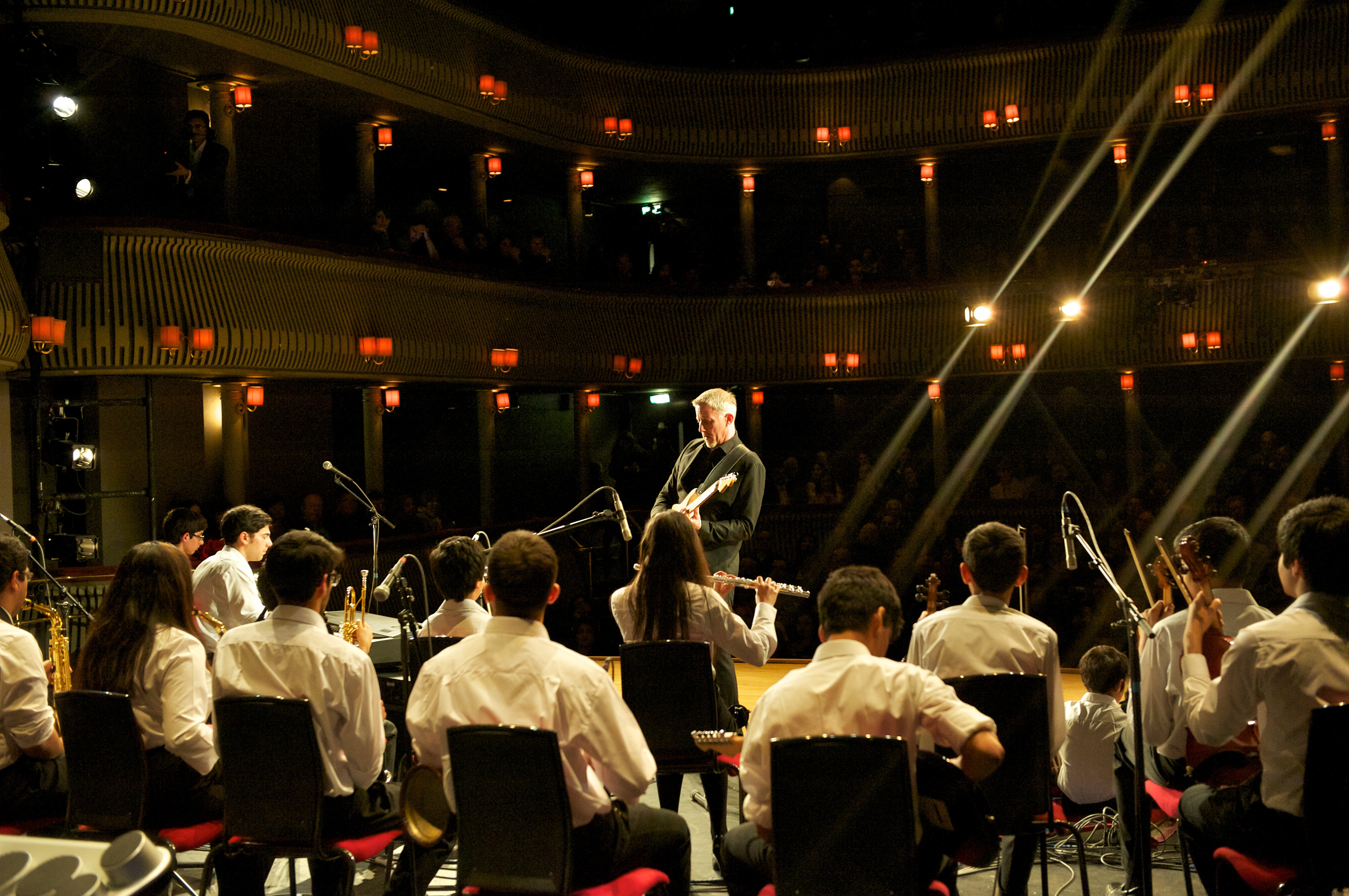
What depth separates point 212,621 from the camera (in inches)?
218

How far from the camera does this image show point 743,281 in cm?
1464

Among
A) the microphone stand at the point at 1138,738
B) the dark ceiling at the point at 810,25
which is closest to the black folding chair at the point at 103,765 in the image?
the microphone stand at the point at 1138,738

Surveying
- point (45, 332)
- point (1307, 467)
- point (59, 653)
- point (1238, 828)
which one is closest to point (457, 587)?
point (59, 653)

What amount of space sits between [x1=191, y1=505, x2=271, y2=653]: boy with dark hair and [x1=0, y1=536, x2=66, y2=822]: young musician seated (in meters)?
1.59

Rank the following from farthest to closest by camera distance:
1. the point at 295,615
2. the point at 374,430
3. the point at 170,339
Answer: the point at 374,430
the point at 170,339
the point at 295,615

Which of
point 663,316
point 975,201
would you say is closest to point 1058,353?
point 975,201

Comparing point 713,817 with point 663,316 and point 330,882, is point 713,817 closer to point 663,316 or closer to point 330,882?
point 330,882

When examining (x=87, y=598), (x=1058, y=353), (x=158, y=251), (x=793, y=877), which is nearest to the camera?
(x=793, y=877)

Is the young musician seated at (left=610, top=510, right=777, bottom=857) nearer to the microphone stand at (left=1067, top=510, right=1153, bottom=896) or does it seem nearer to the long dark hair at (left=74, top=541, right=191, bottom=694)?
the microphone stand at (left=1067, top=510, right=1153, bottom=896)

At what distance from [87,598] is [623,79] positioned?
347 inches

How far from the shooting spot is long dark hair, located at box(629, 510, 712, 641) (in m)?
4.27

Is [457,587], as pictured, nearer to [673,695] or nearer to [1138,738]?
[673,695]

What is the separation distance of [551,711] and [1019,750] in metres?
1.36

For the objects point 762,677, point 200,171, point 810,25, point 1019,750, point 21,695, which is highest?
point 810,25
